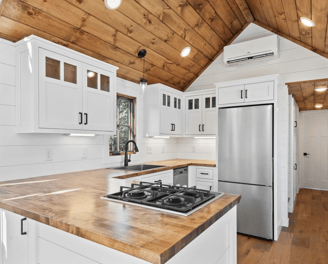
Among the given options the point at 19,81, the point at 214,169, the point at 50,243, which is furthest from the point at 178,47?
the point at 50,243

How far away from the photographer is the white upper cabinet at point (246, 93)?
10.1ft

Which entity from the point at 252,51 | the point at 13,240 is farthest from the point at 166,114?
the point at 13,240

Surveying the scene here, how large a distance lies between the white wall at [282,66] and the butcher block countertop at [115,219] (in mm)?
2854

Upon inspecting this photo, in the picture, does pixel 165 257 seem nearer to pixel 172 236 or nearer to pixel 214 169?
pixel 172 236

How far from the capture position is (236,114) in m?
3.26

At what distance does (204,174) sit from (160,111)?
47.1 inches

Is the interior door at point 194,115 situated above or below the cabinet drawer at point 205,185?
above

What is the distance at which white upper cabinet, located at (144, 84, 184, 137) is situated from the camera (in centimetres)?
371

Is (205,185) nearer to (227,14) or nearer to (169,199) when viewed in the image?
(169,199)

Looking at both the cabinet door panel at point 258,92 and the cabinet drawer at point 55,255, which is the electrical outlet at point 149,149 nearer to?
the cabinet door panel at point 258,92

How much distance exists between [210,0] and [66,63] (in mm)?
1946

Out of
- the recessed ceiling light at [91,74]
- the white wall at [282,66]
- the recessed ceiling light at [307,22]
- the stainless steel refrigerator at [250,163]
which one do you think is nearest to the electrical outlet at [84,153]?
the recessed ceiling light at [91,74]

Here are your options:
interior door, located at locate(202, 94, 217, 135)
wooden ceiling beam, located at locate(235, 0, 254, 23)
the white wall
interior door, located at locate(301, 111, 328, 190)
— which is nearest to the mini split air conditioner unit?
the white wall

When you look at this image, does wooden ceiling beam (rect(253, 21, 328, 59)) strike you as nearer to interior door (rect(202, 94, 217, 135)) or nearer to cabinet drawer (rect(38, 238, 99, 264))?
interior door (rect(202, 94, 217, 135))
